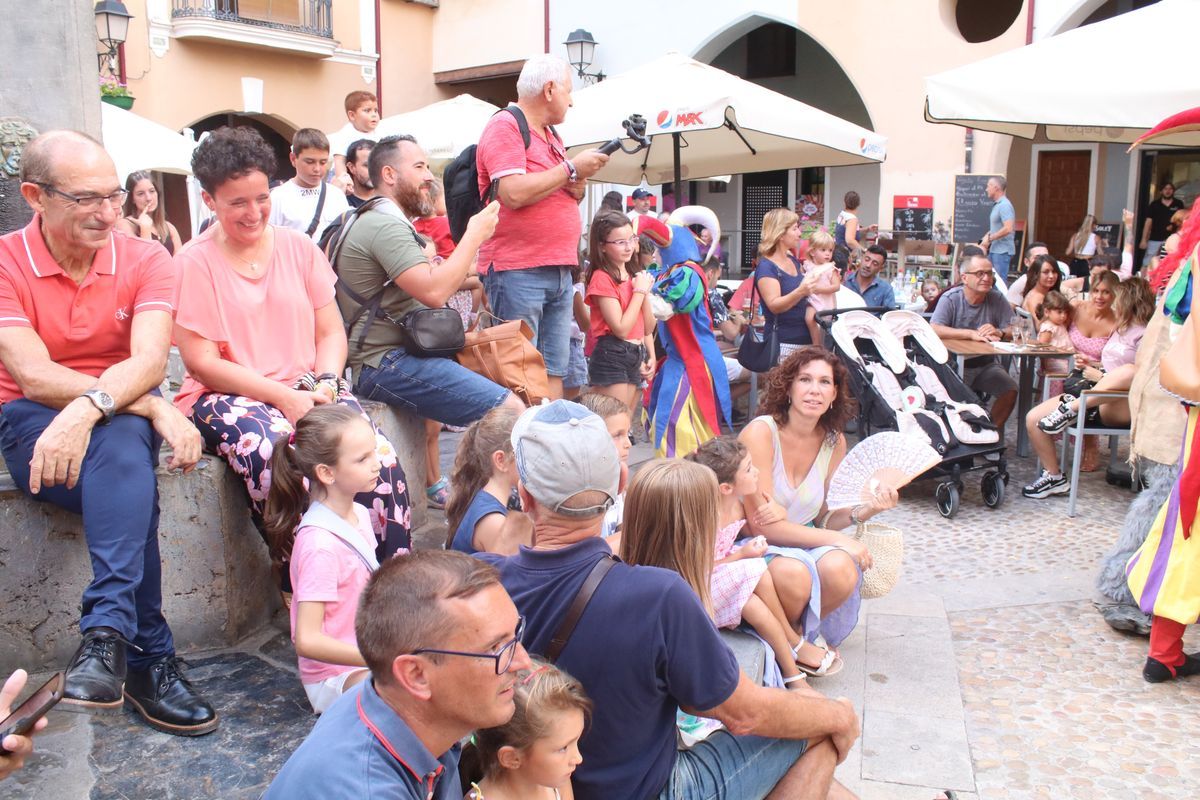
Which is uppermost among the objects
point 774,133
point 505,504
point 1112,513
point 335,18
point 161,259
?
point 335,18

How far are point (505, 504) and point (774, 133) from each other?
17.2ft

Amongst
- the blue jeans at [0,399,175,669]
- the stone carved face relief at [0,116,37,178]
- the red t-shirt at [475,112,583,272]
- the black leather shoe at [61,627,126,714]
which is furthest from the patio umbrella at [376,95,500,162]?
the black leather shoe at [61,627,126,714]

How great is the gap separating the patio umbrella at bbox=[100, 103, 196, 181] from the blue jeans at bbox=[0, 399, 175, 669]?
7312 mm

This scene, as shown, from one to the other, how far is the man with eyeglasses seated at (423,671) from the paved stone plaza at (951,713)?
1166mm

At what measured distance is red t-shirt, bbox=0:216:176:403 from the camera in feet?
9.68

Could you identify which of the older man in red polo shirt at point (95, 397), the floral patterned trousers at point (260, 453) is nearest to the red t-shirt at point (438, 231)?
the floral patterned trousers at point (260, 453)

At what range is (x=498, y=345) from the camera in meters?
4.45

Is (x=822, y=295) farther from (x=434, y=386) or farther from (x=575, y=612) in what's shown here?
(x=575, y=612)

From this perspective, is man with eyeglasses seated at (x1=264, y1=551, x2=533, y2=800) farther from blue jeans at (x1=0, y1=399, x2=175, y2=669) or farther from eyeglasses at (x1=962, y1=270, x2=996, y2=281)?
eyeglasses at (x1=962, y1=270, x2=996, y2=281)

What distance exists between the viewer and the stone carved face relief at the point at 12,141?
345 centimetres

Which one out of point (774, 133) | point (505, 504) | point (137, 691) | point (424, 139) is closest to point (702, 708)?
point (505, 504)

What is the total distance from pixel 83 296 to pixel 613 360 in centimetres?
339

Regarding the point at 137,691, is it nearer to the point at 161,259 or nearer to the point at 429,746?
the point at 161,259

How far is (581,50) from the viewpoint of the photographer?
16.8 m
